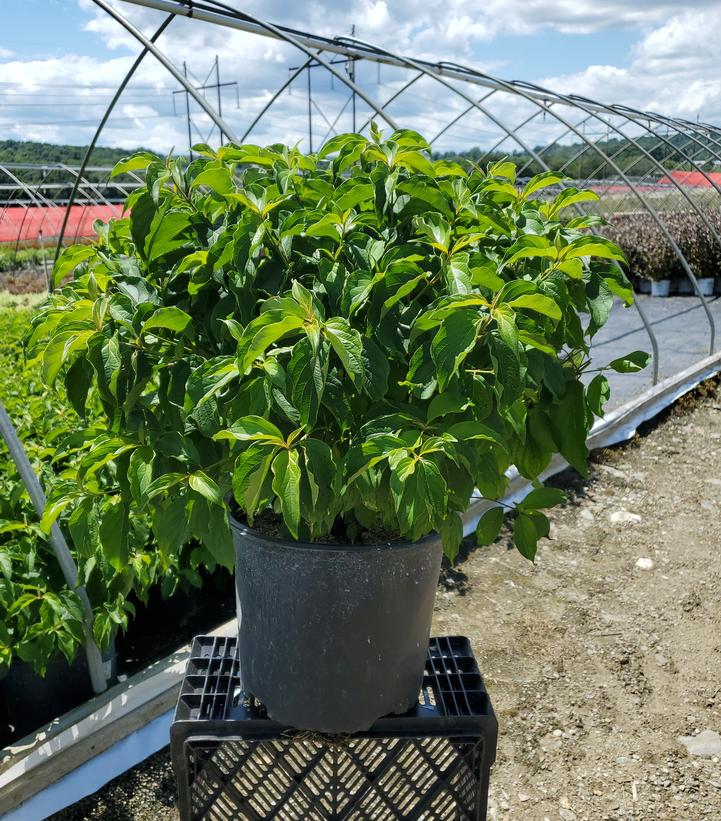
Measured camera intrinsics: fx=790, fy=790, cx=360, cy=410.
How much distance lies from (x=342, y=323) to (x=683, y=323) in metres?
8.26

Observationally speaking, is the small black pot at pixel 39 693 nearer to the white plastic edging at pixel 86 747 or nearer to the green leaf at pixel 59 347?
the white plastic edging at pixel 86 747

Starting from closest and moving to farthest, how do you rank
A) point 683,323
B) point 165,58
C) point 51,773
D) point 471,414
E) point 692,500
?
point 471,414 < point 51,773 < point 165,58 < point 692,500 < point 683,323

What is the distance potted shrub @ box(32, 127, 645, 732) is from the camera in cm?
122

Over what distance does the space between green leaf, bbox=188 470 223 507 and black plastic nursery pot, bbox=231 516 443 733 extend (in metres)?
0.19

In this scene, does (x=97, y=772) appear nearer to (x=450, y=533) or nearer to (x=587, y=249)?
(x=450, y=533)

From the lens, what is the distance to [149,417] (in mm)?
1469

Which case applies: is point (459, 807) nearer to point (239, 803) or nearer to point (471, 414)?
point (239, 803)

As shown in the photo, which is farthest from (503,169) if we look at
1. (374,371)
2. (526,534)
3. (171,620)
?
(171,620)

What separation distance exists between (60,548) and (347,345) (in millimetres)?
1433

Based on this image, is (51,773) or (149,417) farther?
(51,773)

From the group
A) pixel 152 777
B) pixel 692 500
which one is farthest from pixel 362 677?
pixel 692 500

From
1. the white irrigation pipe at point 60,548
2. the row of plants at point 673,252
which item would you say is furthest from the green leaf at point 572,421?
the row of plants at point 673,252

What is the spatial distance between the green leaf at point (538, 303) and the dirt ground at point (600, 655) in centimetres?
169

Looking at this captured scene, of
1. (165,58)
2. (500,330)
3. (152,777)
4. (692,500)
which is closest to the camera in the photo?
(500,330)
